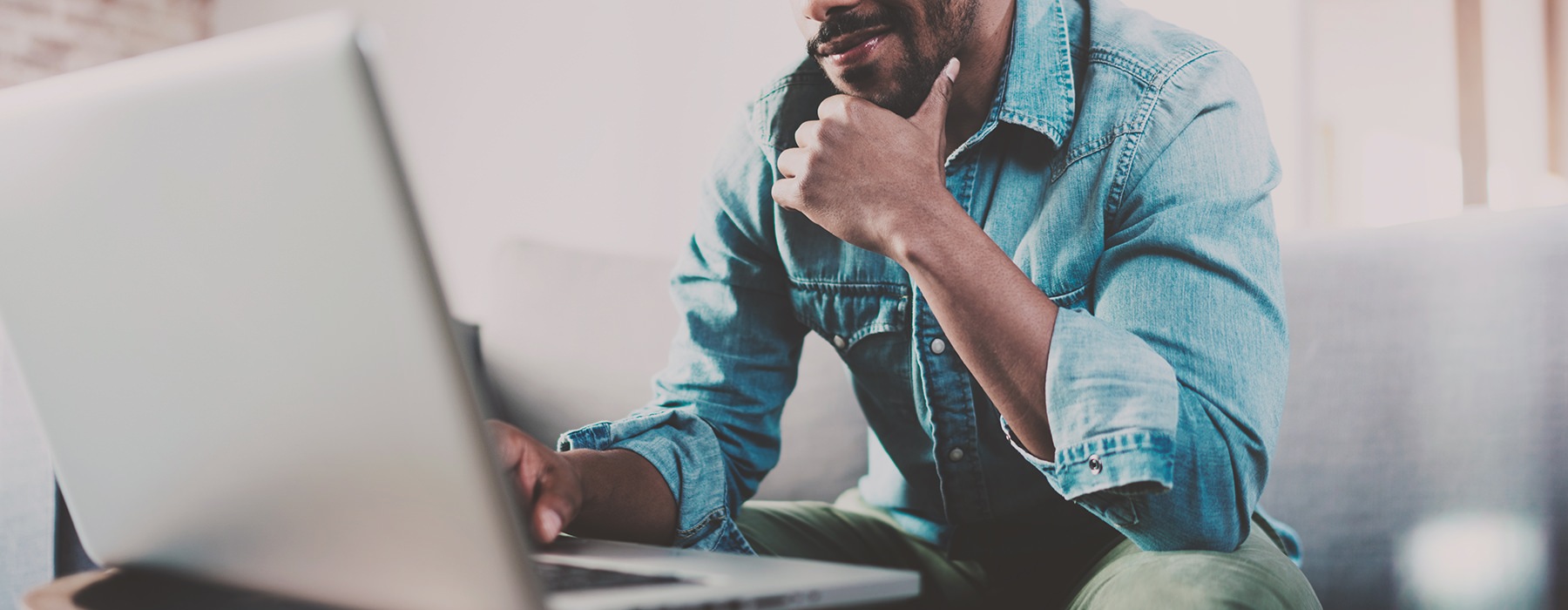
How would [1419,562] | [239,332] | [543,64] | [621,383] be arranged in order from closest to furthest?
[239,332] → [1419,562] → [621,383] → [543,64]

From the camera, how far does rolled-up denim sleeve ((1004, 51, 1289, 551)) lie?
2.18ft

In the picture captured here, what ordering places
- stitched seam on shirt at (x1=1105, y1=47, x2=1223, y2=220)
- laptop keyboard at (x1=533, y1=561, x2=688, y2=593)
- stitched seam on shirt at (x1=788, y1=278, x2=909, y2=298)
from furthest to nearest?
stitched seam on shirt at (x1=788, y1=278, x2=909, y2=298)
stitched seam on shirt at (x1=1105, y1=47, x2=1223, y2=220)
laptop keyboard at (x1=533, y1=561, x2=688, y2=593)

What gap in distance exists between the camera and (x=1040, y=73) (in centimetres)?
89

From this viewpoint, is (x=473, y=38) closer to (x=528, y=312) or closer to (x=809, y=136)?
(x=528, y=312)

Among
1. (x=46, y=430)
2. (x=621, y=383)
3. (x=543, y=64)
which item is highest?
(x=543, y=64)

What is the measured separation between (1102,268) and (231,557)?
633mm

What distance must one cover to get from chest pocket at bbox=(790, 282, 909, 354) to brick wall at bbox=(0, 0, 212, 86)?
2675 mm

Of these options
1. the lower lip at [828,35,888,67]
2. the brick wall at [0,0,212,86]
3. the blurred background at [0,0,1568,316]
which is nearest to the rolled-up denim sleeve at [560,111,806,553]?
the lower lip at [828,35,888,67]

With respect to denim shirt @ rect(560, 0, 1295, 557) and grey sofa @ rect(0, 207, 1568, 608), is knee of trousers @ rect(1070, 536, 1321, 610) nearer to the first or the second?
denim shirt @ rect(560, 0, 1295, 557)

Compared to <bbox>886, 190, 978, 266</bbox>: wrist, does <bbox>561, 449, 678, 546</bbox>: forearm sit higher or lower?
lower

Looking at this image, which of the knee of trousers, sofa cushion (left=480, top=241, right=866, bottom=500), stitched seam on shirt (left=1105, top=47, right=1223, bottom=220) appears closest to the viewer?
the knee of trousers

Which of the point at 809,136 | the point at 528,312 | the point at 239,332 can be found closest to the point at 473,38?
the point at 528,312

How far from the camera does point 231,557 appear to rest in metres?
0.47

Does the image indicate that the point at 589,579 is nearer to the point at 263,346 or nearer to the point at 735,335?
the point at 263,346
